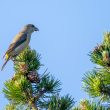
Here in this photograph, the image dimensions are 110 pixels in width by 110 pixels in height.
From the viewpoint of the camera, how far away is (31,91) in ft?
18.4

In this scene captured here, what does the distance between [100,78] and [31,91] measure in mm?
916

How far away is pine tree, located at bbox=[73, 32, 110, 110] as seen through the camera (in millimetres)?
5223

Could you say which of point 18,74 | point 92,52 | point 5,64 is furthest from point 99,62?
point 5,64

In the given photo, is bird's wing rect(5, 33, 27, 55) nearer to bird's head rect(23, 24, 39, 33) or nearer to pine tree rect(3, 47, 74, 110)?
bird's head rect(23, 24, 39, 33)

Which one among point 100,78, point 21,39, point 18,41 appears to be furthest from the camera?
point 21,39

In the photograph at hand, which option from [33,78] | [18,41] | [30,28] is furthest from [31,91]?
[30,28]

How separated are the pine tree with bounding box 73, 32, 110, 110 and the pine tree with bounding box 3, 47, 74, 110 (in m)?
0.29

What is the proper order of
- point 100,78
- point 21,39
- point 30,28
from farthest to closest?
point 30,28 → point 21,39 → point 100,78

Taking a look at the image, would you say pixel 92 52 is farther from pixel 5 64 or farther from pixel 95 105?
pixel 5 64

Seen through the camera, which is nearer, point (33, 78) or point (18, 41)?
point (33, 78)

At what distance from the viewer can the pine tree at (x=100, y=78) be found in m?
5.22

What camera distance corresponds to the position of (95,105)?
16.3ft

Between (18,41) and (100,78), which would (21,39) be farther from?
(100,78)

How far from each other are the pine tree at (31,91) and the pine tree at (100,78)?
0.95ft
